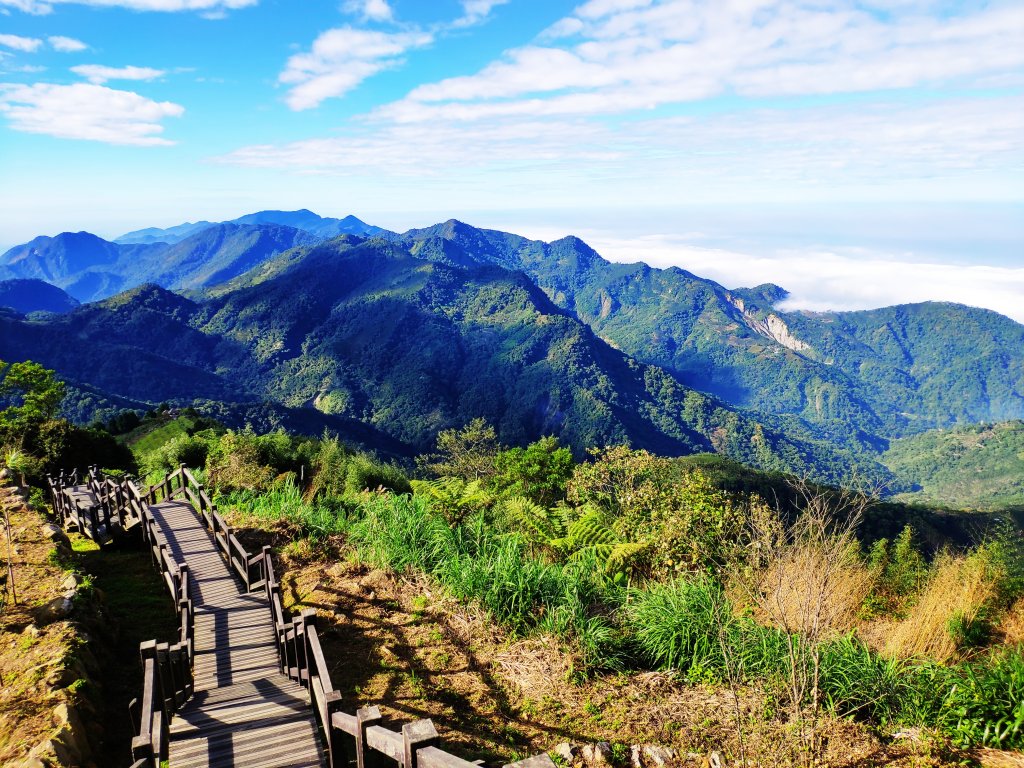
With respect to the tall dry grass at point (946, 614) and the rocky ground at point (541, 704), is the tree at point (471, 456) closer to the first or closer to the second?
Answer: the rocky ground at point (541, 704)

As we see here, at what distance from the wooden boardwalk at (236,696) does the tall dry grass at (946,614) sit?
6.72m

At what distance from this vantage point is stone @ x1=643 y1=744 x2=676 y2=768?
511cm

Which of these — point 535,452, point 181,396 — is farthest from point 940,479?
point 181,396

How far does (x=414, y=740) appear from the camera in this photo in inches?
154

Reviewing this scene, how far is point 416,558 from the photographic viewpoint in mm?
9148

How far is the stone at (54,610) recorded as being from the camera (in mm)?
8125

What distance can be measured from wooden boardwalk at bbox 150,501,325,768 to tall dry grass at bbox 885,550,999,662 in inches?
265

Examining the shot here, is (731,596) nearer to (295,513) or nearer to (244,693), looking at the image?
(244,693)

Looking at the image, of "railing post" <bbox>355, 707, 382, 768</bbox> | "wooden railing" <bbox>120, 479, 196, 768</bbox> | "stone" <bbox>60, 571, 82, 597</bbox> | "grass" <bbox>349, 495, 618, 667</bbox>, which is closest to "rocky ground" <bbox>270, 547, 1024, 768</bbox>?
"grass" <bbox>349, 495, 618, 667</bbox>

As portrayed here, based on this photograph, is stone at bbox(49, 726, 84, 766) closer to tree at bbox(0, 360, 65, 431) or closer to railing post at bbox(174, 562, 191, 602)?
railing post at bbox(174, 562, 191, 602)

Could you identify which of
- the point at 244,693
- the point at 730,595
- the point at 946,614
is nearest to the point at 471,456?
the point at 730,595

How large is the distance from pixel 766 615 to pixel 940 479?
755 feet

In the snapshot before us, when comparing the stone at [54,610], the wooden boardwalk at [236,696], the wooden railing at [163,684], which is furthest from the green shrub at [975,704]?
the stone at [54,610]

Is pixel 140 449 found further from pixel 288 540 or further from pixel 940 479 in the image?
Answer: pixel 940 479
